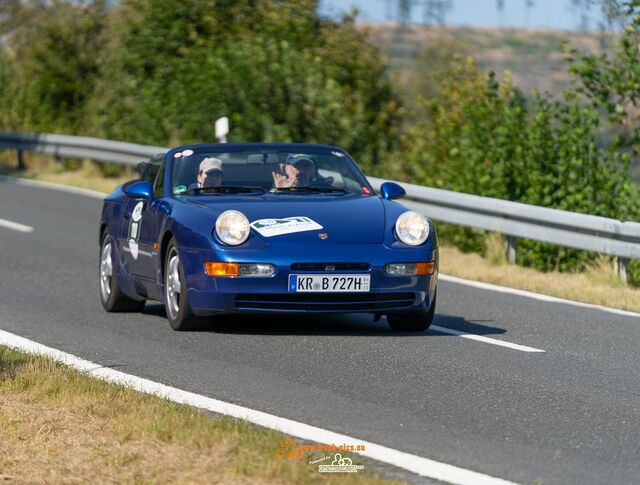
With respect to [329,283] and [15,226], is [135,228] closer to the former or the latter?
[329,283]

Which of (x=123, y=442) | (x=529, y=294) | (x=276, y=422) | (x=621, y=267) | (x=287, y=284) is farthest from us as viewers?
(x=621, y=267)

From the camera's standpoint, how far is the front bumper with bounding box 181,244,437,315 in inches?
382

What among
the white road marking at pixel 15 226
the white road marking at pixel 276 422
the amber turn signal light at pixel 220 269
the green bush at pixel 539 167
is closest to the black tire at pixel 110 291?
the amber turn signal light at pixel 220 269

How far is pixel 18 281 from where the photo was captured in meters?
13.4

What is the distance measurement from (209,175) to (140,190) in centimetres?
51

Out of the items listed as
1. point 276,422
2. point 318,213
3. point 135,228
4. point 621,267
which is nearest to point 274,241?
point 318,213

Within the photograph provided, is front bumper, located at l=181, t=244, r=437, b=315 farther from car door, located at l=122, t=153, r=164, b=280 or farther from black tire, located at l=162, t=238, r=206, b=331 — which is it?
car door, located at l=122, t=153, r=164, b=280

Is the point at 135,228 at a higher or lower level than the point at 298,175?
lower

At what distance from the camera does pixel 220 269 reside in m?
9.74

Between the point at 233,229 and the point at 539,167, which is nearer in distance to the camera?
the point at 233,229

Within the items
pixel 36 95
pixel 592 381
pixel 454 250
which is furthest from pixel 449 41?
pixel 592 381

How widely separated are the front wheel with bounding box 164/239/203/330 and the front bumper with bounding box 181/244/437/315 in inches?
4.3

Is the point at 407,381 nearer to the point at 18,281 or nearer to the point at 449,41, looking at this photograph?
the point at 18,281

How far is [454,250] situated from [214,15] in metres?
16.5
